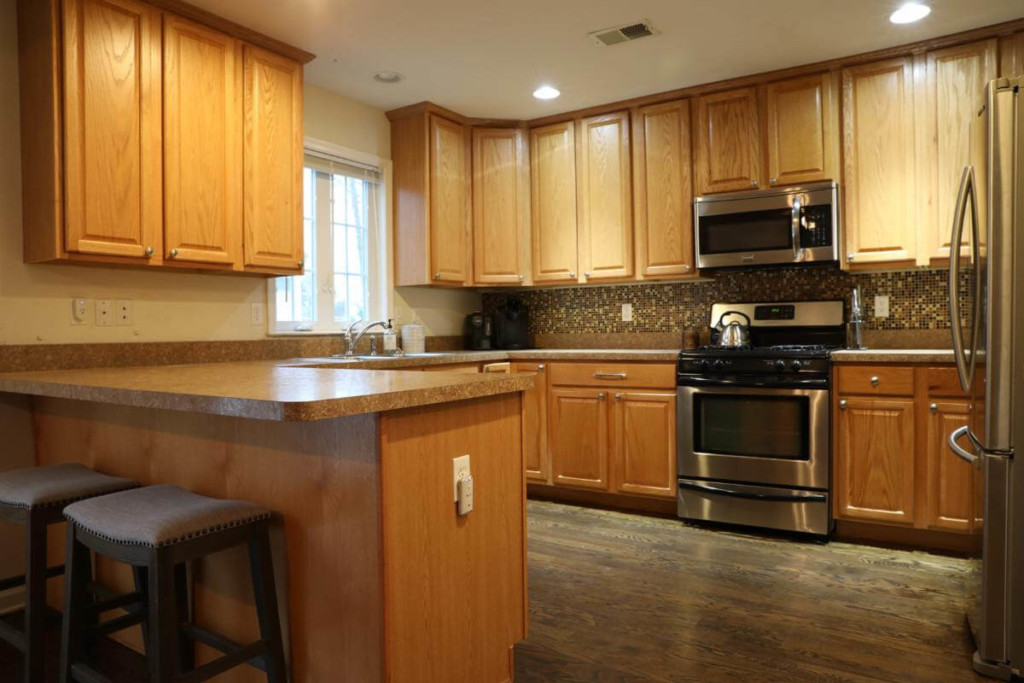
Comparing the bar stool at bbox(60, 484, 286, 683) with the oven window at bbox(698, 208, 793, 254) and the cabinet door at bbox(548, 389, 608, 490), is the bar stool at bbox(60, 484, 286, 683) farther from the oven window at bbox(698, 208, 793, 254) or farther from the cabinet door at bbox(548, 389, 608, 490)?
the oven window at bbox(698, 208, 793, 254)

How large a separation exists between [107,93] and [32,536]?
1.60 m

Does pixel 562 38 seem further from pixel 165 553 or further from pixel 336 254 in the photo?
pixel 165 553

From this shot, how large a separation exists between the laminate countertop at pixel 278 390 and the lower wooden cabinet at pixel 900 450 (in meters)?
2.01

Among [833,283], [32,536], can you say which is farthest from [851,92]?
[32,536]

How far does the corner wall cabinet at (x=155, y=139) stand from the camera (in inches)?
90.9

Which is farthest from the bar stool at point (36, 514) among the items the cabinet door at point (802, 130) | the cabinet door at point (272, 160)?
the cabinet door at point (802, 130)

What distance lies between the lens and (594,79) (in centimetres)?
358

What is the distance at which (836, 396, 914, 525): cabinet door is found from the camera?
115 inches

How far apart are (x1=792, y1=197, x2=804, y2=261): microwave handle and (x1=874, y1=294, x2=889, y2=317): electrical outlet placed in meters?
0.51

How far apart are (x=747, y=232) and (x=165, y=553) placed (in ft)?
10.2

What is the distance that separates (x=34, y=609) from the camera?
66.2 inches

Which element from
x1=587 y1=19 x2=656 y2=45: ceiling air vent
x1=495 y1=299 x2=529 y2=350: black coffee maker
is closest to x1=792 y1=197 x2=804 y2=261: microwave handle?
x1=587 y1=19 x2=656 y2=45: ceiling air vent

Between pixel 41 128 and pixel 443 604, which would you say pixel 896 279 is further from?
pixel 41 128

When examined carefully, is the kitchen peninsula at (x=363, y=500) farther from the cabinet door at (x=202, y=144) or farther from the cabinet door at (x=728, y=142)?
the cabinet door at (x=728, y=142)
